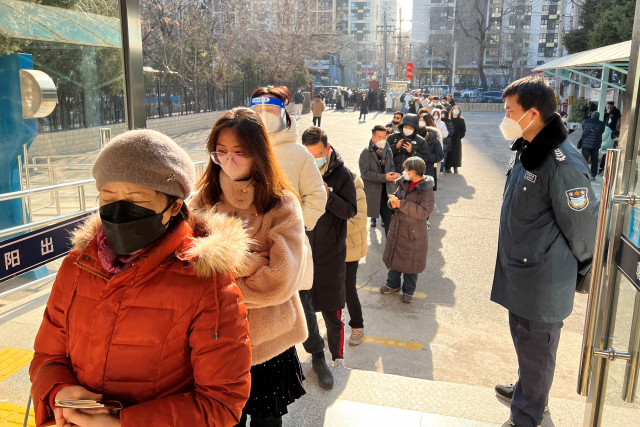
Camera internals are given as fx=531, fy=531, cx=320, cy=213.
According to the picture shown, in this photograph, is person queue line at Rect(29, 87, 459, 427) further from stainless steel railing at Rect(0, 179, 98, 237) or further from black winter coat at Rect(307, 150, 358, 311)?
black winter coat at Rect(307, 150, 358, 311)

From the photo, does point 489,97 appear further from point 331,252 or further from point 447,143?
point 331,252

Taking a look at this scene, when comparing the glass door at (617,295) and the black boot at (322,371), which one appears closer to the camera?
the glass door at (617,295)

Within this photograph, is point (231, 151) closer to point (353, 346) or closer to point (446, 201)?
point (353, 346)

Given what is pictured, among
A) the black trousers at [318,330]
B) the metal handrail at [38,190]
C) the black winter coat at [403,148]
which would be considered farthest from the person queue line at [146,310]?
the black winter coat at [403,148]

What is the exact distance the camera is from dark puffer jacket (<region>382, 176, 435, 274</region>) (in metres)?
5.77

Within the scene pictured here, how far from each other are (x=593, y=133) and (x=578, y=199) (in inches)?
450

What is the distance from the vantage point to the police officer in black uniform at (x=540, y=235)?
2924 millimetres

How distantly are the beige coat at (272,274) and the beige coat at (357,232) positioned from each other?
7.73ft

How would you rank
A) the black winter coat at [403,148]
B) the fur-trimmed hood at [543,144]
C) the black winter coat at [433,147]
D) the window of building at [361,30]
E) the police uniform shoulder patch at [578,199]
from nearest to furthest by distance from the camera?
1. the police uniform shoulder patch at [578,199]
2. the fur-trimmed hood at [543,144]
3. the black winter coat at [403,148]
4. the black winter coat at [433,147]
5. the window of building at [361,30]

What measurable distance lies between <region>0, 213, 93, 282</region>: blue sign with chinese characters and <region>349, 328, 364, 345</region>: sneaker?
261 cm

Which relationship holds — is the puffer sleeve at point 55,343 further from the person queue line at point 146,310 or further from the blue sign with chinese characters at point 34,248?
the blue sign with chinese characters at point 34,248

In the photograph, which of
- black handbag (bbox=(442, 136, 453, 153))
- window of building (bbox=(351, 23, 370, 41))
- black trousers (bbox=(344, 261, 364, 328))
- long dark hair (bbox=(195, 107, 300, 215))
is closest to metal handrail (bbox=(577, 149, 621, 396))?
long dark hair (bbox=(195, 107, 300, 215))

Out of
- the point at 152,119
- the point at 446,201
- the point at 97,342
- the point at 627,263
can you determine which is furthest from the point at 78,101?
the point at 152,119

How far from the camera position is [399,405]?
3525mm
